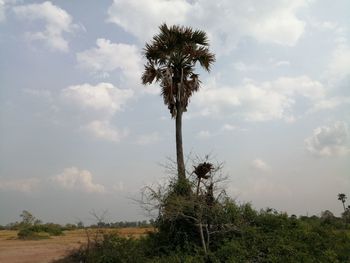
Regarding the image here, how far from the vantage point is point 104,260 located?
16.2m

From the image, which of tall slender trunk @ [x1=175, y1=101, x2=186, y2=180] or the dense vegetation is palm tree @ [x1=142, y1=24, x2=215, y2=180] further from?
the dense vegetation

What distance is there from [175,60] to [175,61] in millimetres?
50

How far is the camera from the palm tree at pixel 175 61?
21547 mm

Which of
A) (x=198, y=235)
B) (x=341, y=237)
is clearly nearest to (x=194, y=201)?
(x=198, y=235)

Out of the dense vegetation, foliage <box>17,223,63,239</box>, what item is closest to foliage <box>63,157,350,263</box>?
the dense vegetation

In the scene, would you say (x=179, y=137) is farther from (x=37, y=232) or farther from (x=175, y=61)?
(x=37, y=232)

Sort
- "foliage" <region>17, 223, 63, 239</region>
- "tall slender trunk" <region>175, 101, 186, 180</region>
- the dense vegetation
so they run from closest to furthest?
the dense vegetation
"tall slender trunk" <region>175, 101, 186, 180</region>
"foliage" <region>17, 223, 63, 239</region>

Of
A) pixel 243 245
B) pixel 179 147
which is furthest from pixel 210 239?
pixel 179 147

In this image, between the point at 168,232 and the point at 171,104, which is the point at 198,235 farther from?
the point at 171,104

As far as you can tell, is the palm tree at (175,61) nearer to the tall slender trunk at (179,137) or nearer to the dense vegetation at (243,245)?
the tall slender trunk at (179,137)

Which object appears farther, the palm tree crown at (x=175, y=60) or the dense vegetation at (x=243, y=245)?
the palm tree crown at (x=175, y=60)

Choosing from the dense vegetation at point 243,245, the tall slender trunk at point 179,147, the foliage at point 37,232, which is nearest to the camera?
the dense vegetation at point 243,245

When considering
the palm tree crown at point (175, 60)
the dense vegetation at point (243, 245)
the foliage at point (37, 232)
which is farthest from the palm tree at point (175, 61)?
the foliage at point (37, 232)

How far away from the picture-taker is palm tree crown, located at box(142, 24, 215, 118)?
70.7 ft
